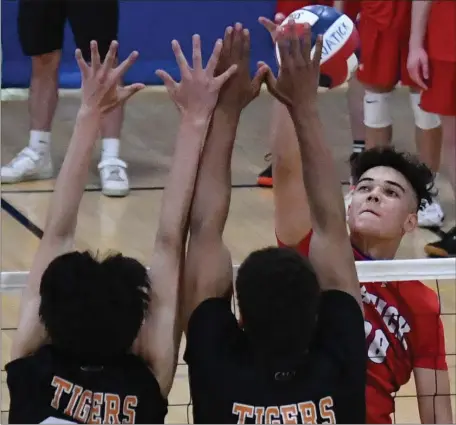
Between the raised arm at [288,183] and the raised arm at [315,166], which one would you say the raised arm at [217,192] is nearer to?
the raised arm at [315,166]

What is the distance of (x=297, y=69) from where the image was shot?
5.65ft

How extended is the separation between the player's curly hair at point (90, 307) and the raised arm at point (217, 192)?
157 millimetres

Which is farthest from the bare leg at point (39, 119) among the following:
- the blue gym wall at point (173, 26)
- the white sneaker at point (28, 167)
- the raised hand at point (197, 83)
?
the raised hand at point (197, 83)

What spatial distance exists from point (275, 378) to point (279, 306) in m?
0.12

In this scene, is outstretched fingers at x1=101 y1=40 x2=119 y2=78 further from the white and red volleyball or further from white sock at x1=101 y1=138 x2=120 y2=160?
white sock at x1=101 y1=138 x2=120 y2=160

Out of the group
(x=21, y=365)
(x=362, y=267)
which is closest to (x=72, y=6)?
(x=362, y=267)

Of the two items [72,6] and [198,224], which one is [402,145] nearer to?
[72,6]

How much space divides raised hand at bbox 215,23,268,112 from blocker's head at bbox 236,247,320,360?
0.44 metres

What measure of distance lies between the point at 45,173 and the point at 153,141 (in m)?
0.84

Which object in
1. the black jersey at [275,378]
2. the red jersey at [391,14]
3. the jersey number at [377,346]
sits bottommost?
the black jersey at [275,378]

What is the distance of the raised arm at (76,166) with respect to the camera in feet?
5.68

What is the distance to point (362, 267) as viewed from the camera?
81.5 inches

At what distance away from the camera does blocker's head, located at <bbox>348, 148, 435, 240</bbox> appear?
6.97 ft

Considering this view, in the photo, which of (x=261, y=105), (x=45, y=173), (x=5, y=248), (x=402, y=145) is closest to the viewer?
(x=5, y=248)
